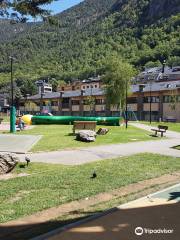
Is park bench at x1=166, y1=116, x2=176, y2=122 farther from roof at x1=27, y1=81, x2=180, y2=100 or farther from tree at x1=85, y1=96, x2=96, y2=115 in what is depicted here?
tree at x1=85, y1=96, x2=96, y2=115

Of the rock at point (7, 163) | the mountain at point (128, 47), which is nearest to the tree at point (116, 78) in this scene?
the rock at point (7, 163)

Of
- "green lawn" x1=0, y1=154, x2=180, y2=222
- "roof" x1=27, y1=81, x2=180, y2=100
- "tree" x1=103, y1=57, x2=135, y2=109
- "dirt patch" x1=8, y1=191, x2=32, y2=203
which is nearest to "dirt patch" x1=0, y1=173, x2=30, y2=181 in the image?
"green lawn" x1=0, y1=154, x2=180, y2=222

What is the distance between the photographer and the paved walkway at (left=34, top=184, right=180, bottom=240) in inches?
257

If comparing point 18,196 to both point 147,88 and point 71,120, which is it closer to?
point 71,120

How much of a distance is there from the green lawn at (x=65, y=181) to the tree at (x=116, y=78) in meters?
57.7

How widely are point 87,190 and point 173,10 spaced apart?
176 meters

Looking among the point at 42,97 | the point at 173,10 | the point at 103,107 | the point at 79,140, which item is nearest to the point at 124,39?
the point at 173,10

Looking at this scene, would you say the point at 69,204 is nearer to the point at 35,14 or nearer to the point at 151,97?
the point at 35,14

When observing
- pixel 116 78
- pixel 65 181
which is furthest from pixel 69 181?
pixel 116 78

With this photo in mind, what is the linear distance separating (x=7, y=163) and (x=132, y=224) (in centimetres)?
679

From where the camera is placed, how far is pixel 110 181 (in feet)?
39.1

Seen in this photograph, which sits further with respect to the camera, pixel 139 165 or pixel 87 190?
pixel 139 165

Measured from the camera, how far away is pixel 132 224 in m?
7.19

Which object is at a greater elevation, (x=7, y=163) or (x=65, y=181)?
(x=7, y=163)
